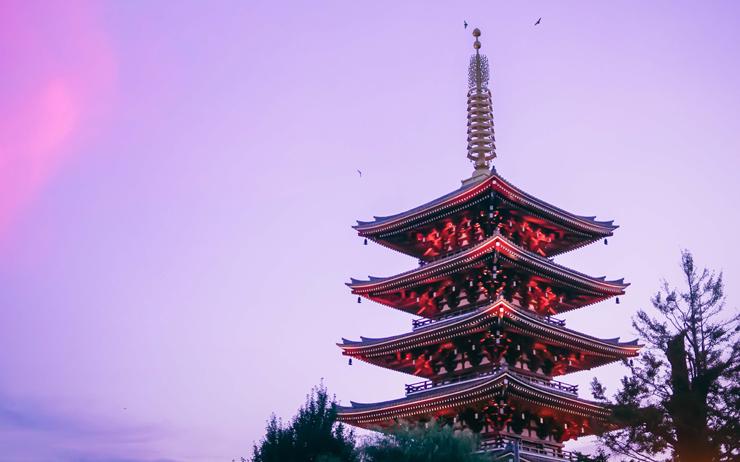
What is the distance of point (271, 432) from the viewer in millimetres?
39344

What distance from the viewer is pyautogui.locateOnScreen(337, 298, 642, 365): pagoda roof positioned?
4697 centimetres

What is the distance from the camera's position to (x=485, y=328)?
156 feet

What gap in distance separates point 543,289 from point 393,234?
9652 millimetres

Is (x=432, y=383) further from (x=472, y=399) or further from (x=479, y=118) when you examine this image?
(x=479, y=118)

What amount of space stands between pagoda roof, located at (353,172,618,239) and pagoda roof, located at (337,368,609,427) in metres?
10.2

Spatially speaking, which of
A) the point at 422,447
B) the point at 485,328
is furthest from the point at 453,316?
the point at 422,447

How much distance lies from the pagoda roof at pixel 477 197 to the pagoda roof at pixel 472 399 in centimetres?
1021

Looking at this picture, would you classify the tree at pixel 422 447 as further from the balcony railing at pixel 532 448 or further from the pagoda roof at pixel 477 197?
the pagoda roof at pixel 477 197

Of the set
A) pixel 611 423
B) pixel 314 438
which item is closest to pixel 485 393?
pixel 611 423

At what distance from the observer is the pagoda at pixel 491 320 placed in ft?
154

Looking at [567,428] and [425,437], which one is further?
[567,428]

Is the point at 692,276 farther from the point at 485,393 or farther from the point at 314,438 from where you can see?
the point at 314,438

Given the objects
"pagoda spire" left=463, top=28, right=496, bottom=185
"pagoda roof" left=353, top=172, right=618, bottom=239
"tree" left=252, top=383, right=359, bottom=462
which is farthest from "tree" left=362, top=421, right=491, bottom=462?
"pagoda spire" left=463, top=28, right=496, bottom=185

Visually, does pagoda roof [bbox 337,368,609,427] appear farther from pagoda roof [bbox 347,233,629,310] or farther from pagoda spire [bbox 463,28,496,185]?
pagoda spire [bbox 463,28,496,185]
